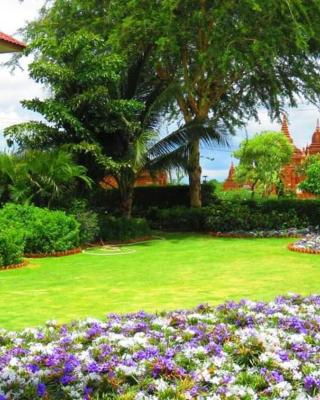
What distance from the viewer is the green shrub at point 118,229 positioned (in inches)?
658

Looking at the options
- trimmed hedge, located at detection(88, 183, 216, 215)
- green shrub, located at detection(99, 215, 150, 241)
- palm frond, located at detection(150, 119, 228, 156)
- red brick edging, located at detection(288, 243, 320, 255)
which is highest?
palm frond, located at detection(150, 119, 228, 156)

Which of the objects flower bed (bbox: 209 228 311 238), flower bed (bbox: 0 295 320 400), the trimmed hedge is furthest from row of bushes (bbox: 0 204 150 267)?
the trimmed hedge

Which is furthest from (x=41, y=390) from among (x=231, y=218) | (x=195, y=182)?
(x=195, y=182)

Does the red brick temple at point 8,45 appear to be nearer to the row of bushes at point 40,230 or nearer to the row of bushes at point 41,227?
the row of bushes at point 40,230

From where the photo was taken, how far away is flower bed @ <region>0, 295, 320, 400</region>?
3934 mm

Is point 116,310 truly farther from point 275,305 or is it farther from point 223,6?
point 223,6

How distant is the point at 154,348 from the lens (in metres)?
4.77

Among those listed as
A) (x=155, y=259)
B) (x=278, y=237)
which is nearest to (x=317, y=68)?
(x=278, y=237)

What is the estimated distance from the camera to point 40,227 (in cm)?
1348

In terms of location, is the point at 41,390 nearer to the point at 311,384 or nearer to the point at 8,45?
the point at 311,384

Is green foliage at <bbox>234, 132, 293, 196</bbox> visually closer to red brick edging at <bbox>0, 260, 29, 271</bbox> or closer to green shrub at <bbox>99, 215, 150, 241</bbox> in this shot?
green shrub at <bbox>99, 215, 150, 241</bbox>

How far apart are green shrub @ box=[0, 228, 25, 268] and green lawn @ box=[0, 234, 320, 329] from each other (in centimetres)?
40

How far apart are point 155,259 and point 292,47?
9942 millimetres

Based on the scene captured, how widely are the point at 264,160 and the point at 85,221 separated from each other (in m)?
23.8
